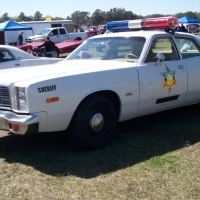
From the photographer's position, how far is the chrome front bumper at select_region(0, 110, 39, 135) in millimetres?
4191

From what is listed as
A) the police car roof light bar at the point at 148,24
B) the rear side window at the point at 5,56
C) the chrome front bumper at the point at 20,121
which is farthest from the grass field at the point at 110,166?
the rear side window at the point at 5,56

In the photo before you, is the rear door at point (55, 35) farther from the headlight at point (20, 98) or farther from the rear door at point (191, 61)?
the headlight at point (20, 98)

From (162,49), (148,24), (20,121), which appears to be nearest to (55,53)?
(148,24)

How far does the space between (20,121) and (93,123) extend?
1.00 metres

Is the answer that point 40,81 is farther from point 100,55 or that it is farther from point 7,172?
point 100,55

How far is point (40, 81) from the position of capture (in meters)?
4.29

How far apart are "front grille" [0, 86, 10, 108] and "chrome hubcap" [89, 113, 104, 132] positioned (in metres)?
1.05

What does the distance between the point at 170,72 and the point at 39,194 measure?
111 inches

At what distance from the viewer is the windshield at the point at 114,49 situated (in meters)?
5.56

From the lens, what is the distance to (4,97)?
4570 millimetres

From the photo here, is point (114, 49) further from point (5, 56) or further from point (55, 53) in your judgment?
point (55, 53)

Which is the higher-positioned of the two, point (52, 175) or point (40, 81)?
point (40, 81)

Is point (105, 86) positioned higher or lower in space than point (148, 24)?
lower

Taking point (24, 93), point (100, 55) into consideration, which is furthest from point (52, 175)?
point (100, 55)
